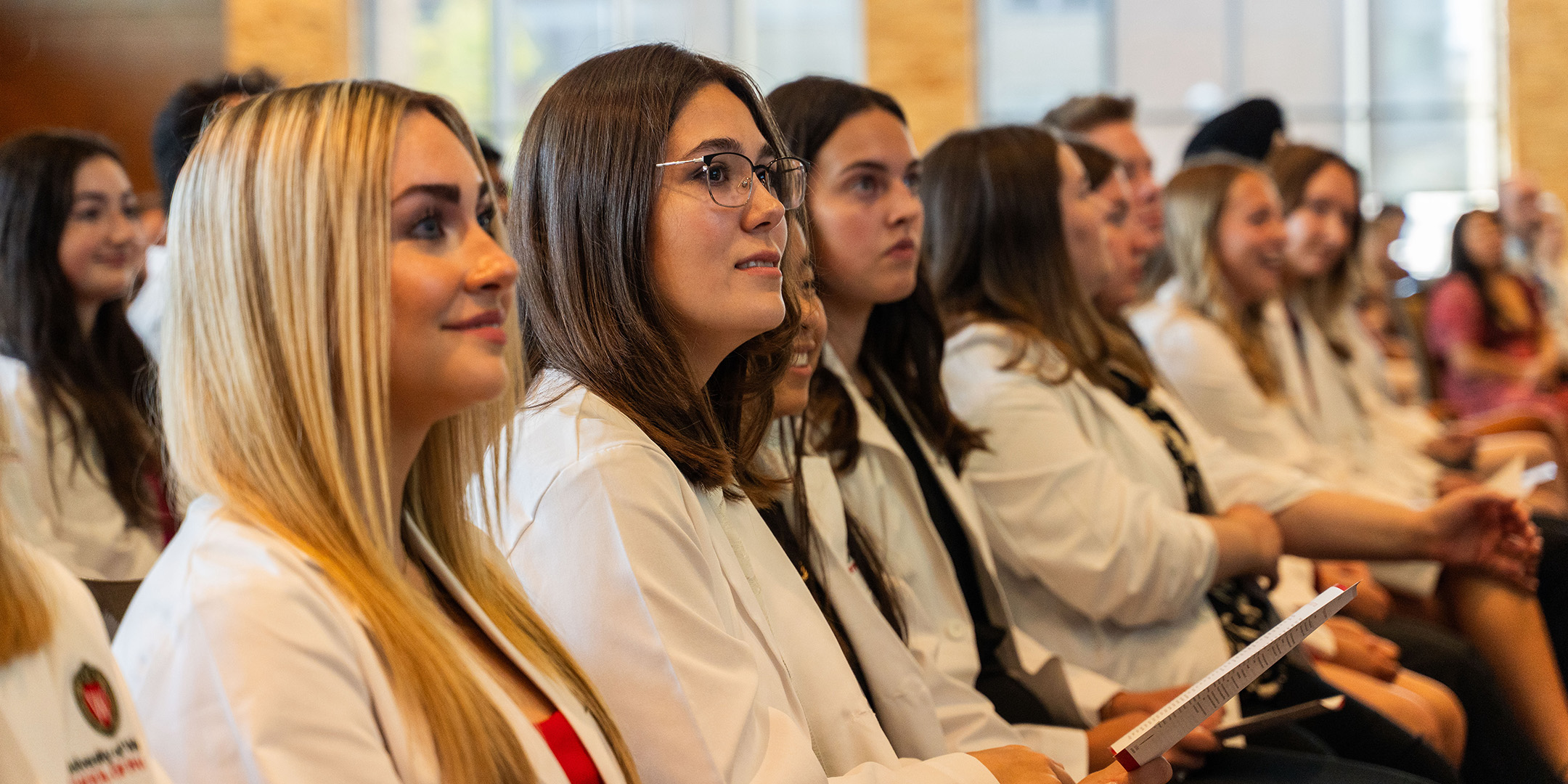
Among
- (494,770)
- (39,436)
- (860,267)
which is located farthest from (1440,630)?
(39,436)

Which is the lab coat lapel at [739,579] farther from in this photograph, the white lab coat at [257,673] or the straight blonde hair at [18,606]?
the straight blonde hair at [18,606]

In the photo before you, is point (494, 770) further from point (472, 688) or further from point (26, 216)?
point (26, 216)

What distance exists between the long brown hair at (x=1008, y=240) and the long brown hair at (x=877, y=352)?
0.65 feet

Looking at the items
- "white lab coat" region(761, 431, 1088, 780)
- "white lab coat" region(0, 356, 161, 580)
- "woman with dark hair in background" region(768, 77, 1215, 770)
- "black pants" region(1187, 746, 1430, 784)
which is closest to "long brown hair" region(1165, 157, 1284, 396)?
"woman with dark hair in background" region(768, 77, 1215, 770)

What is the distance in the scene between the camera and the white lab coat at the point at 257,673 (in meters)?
1.03

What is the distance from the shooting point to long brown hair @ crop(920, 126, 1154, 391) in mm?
2760

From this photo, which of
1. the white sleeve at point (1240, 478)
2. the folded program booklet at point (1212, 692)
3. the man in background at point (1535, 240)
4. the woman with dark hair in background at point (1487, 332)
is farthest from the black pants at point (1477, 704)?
the man in background at point (1535, 240)

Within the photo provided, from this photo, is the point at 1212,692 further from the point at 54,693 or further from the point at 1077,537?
the point at 54,693

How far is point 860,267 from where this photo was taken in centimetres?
232

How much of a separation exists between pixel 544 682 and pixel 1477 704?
7.98ft

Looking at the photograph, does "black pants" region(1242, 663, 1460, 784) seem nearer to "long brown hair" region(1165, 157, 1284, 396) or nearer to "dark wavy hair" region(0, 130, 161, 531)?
"long brown hair" region(1165, 157, 1284, 396)

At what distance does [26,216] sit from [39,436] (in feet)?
1.69

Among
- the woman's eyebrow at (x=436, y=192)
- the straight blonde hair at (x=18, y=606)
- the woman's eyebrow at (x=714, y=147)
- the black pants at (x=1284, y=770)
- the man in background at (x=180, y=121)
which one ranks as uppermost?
the man in background at (x=180, y=121)

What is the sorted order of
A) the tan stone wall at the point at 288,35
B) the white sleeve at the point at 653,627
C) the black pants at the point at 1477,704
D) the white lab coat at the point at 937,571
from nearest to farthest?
the white sleeve at the point at 653,627, the white lab coat at the point at 937,571, the black pants at the point at 1477,704, the tan stone wall at the point at 288,35
